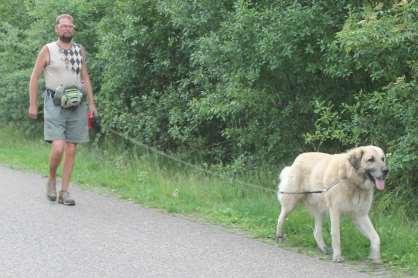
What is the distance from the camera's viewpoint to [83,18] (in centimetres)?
1582

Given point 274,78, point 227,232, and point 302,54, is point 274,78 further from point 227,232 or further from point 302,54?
point 227,232

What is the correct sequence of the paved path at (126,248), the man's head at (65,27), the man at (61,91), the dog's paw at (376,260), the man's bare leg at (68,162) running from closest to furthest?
the paved path at (126,248) < the dog's paw at (376,260) < the man's head at (65,27) < the man at (61,91) < the man's bare leg at (68,162)

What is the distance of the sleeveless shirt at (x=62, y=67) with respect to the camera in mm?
9633

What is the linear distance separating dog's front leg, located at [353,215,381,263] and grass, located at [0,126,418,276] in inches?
4.8

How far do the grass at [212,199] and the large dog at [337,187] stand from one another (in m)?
0.24

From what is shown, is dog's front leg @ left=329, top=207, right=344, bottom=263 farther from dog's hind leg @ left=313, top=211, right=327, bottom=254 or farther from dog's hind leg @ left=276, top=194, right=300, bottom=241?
dog's hind leg @ left=276, top=194, right=300, bottom=241

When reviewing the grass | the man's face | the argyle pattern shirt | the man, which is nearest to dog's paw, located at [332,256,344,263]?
the grass

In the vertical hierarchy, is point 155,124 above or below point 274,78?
below

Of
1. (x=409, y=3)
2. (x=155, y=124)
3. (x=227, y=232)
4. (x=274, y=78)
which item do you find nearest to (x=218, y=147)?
(x=155, y=124)

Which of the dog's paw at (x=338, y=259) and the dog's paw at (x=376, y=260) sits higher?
the dog's paw at (x=376, y=260)

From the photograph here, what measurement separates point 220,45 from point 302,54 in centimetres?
126

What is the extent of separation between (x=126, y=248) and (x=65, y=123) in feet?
8.93

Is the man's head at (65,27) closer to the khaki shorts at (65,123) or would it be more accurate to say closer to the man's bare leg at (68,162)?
the khaki shorts at (65,123)

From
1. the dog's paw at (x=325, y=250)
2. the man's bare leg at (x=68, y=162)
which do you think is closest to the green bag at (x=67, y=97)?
the man's bare leg at (x=68, y=162)
